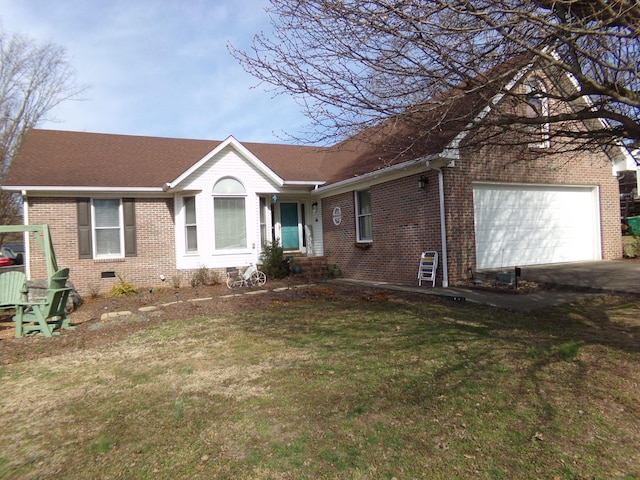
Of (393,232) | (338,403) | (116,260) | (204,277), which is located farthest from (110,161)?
(338,403)

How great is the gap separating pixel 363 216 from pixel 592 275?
6.48 metres

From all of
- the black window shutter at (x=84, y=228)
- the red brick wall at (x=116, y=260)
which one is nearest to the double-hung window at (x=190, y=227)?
the red brick wall at (x=116, y=260)

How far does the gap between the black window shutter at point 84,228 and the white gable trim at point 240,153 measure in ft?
7.67

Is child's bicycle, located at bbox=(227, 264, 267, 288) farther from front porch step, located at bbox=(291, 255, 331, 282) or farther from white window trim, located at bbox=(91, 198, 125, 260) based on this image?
white window trim, located at bbox=(91, 198, 125, 260)

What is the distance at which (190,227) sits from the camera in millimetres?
14398

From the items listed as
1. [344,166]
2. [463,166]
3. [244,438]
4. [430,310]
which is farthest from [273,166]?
[244,438]

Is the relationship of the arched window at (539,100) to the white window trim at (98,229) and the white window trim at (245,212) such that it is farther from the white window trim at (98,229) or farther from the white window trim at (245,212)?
the white window trim at (98,229)

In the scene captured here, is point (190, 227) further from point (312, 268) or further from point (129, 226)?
point (312, 268)

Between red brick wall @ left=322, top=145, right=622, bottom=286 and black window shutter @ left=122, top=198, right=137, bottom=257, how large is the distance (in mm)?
A: 6468

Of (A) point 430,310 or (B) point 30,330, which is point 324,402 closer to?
(A) point 430,310

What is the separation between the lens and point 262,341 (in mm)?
6512

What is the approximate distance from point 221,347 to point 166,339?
1.23 metres

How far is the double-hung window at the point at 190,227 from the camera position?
14.4 metres

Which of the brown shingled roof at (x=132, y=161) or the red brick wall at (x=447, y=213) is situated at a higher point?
the brown shingled roof at (x=132, y=161)
